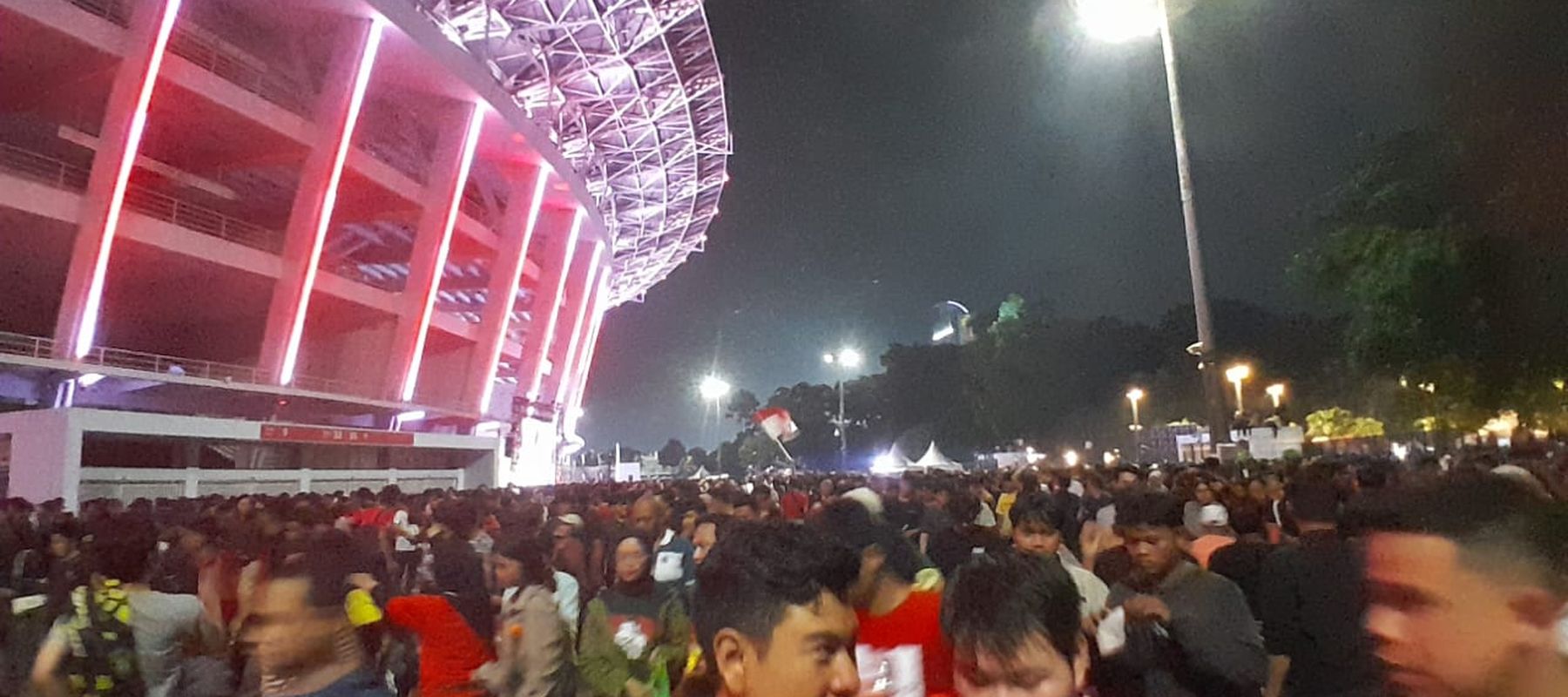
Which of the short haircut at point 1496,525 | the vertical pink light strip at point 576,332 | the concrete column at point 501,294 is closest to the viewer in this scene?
the short haircut at point 1496,525

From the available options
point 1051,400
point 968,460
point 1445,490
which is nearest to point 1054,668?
point 1445,490

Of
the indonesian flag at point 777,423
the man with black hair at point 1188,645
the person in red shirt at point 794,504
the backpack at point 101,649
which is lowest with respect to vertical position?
the backpack at point 101,649

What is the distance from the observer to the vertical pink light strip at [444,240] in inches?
1141

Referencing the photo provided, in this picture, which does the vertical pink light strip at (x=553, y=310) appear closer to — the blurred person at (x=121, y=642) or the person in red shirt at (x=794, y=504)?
the person in red shirt at (x=794, y=504)

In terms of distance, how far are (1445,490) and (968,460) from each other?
5330cm

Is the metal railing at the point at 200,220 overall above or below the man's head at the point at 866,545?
above

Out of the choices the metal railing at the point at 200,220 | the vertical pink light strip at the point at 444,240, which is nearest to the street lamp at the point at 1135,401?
the vertical pink light strip at the point at 444,240

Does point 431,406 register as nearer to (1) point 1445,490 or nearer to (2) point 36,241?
(2) point 36,241

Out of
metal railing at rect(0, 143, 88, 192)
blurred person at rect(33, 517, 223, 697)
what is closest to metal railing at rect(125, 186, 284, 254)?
metal railing at rect(0, 143, 88, 192)

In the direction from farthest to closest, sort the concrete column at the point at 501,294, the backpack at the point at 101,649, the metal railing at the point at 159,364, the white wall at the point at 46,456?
the concrete column at the point at 501,294 → the metal railing at the point at 159,364 → the white wall at the point at 46,456 → the backpack at the point at 101,649

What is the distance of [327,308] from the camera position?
29.9m

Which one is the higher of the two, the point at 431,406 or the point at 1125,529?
the point at 431,406

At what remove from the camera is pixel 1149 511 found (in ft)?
13.2

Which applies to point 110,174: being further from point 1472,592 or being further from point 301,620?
point 1472,592
